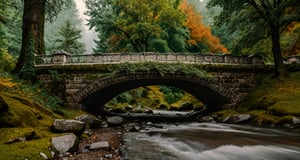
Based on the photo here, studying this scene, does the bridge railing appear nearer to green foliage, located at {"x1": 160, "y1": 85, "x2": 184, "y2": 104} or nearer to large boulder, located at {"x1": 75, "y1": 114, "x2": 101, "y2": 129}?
large boulder, located at {"x1": 75, "y1": 114, "x2": 101, "y2": 129}

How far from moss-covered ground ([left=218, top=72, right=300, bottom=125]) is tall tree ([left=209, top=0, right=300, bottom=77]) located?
3.44 ft

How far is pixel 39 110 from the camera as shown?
12359 mm

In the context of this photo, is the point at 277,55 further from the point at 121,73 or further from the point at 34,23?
the point at 34,23

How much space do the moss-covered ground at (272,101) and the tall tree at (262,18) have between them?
105 cm

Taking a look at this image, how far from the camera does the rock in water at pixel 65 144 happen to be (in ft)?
27.2

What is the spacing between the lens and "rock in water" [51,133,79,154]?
8291 mm

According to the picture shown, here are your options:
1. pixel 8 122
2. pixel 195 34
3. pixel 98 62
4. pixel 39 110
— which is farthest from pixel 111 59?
pixel 195 34

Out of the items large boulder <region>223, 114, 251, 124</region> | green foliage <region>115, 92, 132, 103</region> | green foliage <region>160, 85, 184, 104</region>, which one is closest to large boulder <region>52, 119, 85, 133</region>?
large boulder <region>223, 114, 251, 124</region>

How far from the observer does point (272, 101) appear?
679 inches

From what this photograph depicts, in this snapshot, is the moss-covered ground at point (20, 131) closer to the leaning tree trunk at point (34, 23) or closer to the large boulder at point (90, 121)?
the large boulder at point (90, 121)

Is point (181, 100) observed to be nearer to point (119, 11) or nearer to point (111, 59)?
point (119, 11)

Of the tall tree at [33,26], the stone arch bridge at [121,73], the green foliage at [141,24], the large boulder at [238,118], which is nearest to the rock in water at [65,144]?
the stone arch bridge at [121,73]

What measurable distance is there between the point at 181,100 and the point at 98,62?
20.7 m

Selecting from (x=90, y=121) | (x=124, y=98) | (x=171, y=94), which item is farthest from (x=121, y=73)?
(x=171, y=94)
